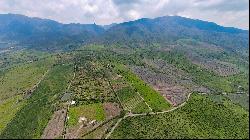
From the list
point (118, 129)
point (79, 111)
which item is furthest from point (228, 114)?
point (79, 111)

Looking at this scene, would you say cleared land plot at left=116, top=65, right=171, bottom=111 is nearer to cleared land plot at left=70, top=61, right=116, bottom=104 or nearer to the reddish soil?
cleared land plot at left=70, top=61, right=116, bottom=104

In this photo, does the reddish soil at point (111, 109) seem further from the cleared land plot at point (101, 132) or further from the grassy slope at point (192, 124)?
the grassy slope at point (192, 124)

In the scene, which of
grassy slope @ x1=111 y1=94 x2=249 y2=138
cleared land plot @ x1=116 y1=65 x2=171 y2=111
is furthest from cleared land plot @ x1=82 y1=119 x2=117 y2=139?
cleared land plot @ x1=116 y1=65 x2=171 y2=111

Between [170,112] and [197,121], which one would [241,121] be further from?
[170,112]

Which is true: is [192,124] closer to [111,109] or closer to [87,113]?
[111,109]

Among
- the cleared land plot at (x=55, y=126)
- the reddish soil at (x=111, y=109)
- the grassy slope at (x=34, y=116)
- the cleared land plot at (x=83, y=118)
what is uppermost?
the reddish soil at (x=111, y=109)

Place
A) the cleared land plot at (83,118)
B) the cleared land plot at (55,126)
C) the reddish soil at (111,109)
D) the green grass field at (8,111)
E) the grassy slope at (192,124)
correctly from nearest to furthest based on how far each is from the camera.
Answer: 1. the grassy slope at (192,124)
2. the cleared land plot at (55,126)
3. the cleared land plot at (83,118)
4. the reddish soil at (111,109)
5. the green grass field at (8,111)

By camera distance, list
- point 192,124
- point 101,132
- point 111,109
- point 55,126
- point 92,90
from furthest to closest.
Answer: point 92,90
point 111,109
point 55,126
point 192,124
point 101,132

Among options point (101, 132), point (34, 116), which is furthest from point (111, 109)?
point (34, 116)

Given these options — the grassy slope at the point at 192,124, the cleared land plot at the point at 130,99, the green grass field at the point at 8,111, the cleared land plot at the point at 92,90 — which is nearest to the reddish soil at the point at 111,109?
the cleared land plot at the point at 130,99
